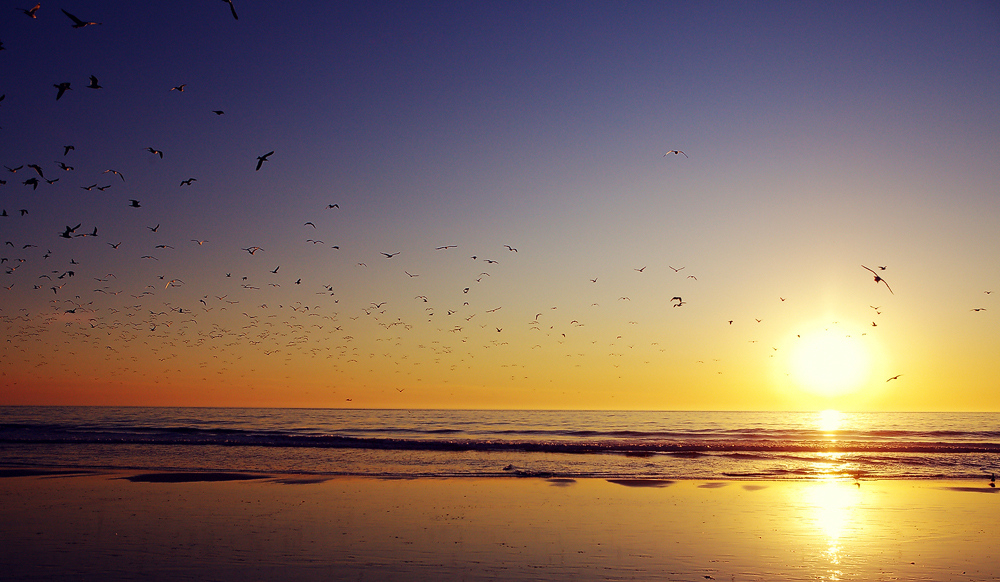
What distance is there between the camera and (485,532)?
12.9 metres

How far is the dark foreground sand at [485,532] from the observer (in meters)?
10.2

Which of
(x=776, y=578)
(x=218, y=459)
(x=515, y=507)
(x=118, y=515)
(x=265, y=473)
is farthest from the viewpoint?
(x=218, y=459)

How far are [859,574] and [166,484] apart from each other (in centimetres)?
2036

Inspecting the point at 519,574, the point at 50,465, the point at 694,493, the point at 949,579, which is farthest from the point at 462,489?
the point at 50,465

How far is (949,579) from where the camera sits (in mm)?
10047

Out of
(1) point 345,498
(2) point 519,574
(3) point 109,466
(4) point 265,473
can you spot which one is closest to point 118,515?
(1) point 345,498

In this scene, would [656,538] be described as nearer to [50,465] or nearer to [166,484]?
[166,484]

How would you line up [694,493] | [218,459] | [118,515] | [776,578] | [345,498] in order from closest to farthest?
[776,578] < [118,515] < [345,498] < [694,493] < [218,459]

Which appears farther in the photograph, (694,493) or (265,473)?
(265,473)

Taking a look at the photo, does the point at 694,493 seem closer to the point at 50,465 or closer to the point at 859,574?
the point at 859,574

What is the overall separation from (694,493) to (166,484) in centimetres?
1798

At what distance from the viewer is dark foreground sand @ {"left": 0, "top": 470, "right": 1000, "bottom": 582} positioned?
1024cm

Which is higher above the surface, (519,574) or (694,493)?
(694,493)

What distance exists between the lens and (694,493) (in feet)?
62.8
